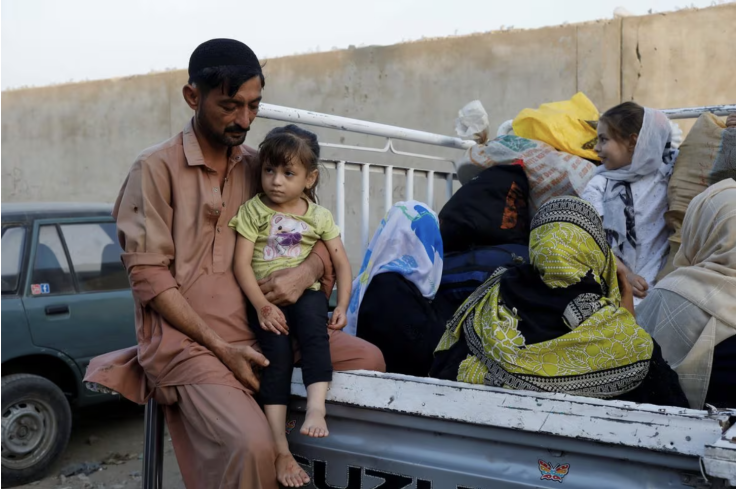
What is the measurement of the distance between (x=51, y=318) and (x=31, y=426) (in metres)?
0.67

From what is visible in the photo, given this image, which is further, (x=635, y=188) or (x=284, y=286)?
(x=635, y=188)

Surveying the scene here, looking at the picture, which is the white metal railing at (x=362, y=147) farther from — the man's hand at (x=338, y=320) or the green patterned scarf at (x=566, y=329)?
the green patterned scarf at (x=566, y=329)

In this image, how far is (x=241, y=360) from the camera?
89.6 inches

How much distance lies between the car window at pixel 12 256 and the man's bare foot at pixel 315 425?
3301mm

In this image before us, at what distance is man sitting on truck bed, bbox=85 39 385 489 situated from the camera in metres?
2.17

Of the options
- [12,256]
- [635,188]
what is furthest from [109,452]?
[635,188]

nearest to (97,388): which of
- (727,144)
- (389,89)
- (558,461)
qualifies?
(558,461)

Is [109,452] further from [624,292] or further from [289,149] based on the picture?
[624,292]

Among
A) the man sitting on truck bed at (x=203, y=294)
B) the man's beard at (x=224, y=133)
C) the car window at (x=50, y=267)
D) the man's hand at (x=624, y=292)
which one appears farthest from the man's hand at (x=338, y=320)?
the car window at (x=50, y=267)

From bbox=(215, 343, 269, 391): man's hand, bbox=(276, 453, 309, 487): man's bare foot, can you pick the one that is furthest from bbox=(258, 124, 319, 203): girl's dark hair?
bbox=(276, 453, 309, 487): man's bare foot

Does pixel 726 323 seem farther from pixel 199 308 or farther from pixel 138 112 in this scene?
pixel 138 112

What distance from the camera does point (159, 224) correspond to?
229cm

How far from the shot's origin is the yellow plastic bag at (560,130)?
3.69 metres

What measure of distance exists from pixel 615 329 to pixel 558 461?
0.43 meters
